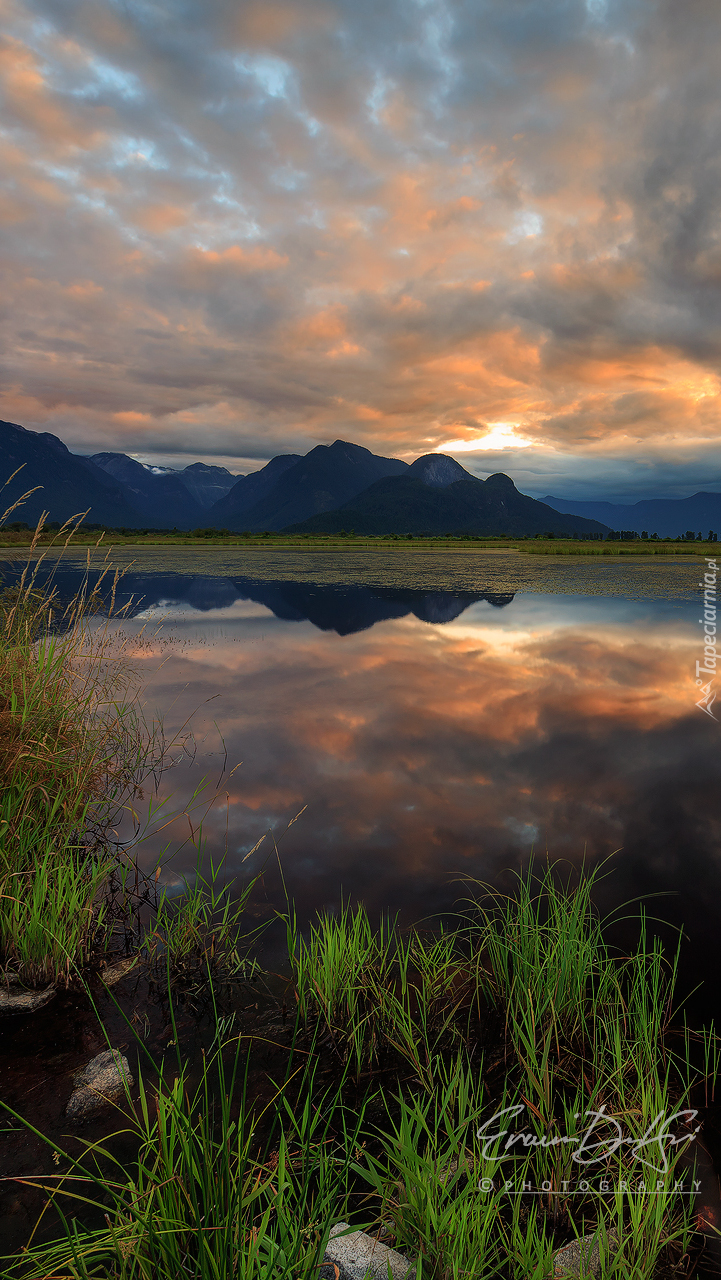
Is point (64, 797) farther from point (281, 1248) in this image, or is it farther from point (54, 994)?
point (281, 1248)

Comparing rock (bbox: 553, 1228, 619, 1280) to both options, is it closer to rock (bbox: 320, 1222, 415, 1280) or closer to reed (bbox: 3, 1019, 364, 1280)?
rock (bbox: 320, 1222, 415, 1280)

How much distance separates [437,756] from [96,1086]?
6726 millimetres

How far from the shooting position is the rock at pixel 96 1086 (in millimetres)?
3125

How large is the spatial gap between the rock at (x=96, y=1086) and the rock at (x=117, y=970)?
2.58ft

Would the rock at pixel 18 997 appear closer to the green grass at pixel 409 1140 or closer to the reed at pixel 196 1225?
the green grass at pixel 409 1140

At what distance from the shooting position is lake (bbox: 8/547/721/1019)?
19.6 feet

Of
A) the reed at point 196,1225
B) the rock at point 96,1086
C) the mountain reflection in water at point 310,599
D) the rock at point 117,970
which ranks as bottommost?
the rock at point 117,970

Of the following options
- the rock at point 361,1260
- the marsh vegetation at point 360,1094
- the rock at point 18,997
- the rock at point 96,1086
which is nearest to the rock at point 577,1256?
the marsh vegetation at point 360,1094

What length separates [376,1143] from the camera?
300cm

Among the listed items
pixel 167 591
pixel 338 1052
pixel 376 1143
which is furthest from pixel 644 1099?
pixel 167 591

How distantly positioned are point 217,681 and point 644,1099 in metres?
12.1

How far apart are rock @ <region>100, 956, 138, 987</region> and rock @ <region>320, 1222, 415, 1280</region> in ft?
8.06

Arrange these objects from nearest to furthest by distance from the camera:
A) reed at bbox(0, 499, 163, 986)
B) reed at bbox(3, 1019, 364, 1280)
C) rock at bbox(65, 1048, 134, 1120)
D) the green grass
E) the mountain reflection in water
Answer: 1. reed at bbox(3, 1019, 364, 1280)
2. the green grass
3. rock at bbox(65, 1048, 134, 1120)
4. reed at bbox(0, 499, 163, 986)
5. the mountain reflection in water

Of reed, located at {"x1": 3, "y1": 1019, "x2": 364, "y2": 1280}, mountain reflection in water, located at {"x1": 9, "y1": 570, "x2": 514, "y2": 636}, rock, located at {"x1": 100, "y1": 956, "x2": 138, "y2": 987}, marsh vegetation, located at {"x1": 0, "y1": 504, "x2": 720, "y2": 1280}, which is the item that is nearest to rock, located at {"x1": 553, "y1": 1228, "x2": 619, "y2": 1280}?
marsh vegetation, located at {"x1": 0, "y1": 504, "x2": 720, "y2": 1280}
